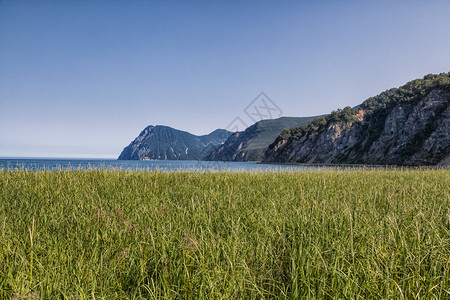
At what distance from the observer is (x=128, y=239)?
2.94m

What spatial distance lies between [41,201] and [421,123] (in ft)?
219

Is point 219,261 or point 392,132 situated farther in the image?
point 392,132

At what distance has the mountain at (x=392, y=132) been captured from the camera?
49531mm

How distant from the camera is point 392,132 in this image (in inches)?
2415

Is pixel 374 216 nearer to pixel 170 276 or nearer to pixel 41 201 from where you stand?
pixel 170 276

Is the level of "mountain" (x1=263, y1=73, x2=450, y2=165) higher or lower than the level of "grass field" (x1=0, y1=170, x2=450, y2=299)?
higher

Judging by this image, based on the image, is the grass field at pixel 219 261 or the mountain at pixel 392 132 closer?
the grass field at pixel 219 261

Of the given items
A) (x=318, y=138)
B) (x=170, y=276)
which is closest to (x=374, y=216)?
(x=170, y=276)

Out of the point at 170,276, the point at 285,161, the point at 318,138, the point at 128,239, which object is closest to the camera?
the point at 170,276

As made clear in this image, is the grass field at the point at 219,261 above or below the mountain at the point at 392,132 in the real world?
below

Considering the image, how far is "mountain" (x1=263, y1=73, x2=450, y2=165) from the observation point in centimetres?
4953

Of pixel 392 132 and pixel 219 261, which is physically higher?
pixel 392 132

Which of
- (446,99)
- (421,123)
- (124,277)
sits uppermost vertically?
(446,99)

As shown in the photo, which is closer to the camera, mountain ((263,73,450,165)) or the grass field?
the grass field
